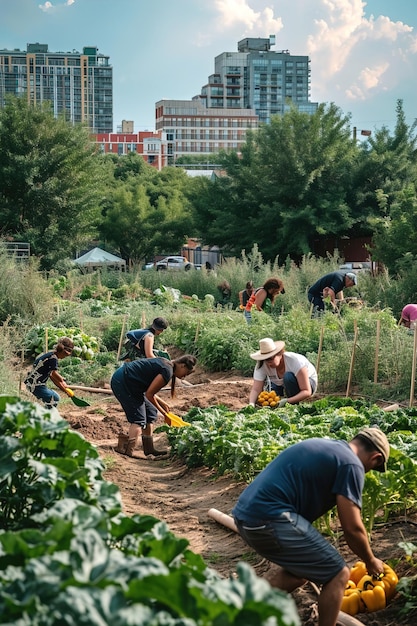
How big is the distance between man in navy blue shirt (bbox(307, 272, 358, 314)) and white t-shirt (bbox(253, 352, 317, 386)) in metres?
4.94

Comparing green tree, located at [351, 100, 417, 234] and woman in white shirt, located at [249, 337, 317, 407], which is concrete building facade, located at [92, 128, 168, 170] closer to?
green tree, located at [351, 100, 417, 234]

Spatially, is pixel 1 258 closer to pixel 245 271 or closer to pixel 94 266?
pixel 245 271

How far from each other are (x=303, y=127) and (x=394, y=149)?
145 inches

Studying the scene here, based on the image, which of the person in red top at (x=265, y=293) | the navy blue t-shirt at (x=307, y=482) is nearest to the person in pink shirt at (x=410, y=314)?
the person in red top at (x=265, y=293)

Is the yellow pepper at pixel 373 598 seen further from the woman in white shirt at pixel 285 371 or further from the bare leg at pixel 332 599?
the woman in white shirt at pixel 285 371

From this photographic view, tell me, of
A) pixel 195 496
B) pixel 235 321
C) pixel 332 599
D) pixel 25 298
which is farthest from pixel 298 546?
pixel 25 298

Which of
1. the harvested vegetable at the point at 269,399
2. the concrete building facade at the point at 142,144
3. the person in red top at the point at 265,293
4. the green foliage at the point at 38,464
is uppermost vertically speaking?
the concrete building facade at the point at 142,144

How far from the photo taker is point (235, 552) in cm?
684

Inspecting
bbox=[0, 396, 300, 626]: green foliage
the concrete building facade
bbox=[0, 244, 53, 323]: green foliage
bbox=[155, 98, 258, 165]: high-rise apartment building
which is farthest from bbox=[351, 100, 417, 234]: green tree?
bbox=[155, 98, 258, 165]: high-rise apartment building

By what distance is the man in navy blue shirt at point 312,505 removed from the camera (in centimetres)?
480

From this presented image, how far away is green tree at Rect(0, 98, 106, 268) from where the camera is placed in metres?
34.4

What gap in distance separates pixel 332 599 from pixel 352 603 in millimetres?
629

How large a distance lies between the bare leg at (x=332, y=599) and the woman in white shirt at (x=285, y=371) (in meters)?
4.99

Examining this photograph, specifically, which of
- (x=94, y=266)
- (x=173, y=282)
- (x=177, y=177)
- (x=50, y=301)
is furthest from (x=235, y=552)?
(x=177, y=177)
